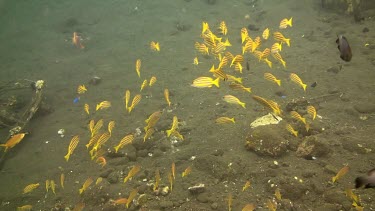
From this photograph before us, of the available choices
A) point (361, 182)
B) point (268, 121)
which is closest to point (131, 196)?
point (268, 121)

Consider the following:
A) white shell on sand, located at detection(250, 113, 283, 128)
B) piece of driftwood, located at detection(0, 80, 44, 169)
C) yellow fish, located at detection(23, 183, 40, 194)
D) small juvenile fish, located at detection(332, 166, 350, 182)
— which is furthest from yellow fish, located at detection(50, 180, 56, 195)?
small juvenile fish, located at detection(332, 166, 350, 182)

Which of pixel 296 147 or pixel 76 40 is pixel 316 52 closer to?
pixel 296 147

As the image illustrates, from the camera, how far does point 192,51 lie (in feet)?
48.5

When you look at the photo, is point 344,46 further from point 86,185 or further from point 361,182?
point 86,185

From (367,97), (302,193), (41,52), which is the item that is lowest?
(41,52)

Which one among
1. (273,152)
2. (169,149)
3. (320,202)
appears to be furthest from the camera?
(169,149)

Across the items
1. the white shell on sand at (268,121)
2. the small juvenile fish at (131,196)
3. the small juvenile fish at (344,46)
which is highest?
the small juvenile fish at (344,46)

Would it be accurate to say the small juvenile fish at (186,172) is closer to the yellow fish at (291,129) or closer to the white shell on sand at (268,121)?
the white shell on sand at (268,121)

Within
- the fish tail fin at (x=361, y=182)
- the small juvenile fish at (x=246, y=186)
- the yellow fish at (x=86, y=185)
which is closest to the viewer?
the fish tail fin at (x=361, y=182)

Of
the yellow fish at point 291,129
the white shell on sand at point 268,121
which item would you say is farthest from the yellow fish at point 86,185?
the yellow fish at point 291,129

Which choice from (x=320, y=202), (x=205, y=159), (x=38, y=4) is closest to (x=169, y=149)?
(x=205, y=159)

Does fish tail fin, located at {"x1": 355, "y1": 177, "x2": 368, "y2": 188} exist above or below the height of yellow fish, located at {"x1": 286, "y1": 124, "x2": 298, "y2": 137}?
above

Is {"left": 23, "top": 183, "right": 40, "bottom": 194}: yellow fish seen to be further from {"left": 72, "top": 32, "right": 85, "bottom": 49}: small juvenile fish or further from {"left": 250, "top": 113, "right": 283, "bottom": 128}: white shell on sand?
{"left": 72, "top": 32, "right": 85, "bottom": 49}: small juvenile fish

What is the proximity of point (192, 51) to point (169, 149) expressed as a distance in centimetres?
797
